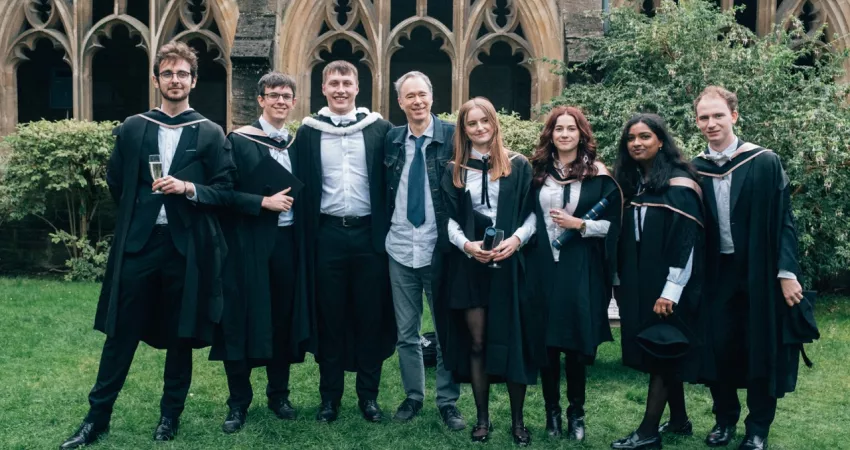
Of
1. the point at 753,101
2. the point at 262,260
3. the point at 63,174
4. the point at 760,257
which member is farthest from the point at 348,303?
the point at 63,174

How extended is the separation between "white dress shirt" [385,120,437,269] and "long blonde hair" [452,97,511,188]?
0.77 ft

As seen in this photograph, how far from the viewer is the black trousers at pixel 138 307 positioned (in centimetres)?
404

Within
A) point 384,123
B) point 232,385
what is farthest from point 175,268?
point 384,123

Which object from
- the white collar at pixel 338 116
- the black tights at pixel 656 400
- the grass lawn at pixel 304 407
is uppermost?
the white collar at pixel 338 116

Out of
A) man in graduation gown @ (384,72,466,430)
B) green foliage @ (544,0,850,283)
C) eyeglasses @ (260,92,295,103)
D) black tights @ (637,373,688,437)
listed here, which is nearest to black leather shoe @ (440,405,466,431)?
man in graduation gown @ (384,72,466,430)

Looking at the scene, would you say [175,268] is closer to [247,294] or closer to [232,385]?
[247,294]

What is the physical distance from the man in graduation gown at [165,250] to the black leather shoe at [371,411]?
Result: 99cm

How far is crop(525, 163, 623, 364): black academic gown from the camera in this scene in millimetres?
4082

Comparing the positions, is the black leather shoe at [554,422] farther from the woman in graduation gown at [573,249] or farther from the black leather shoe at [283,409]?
the black leather shoe at [283,409]

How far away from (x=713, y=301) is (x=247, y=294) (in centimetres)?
249

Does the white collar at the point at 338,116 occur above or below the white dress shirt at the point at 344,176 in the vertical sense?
above

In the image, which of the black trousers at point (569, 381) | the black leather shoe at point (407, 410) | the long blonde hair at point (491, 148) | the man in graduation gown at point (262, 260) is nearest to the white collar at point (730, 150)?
the long blonde hair at point (491, 148)

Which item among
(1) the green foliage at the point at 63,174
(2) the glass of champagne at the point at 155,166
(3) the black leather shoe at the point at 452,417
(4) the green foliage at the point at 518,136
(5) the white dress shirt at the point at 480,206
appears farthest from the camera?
(1) the green foliage at the point at 63,174

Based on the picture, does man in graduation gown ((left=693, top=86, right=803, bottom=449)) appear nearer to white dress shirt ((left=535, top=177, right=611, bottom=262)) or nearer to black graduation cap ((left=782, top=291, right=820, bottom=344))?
black graduation cap ((left=782, top=291, right=820, bottom=344))
